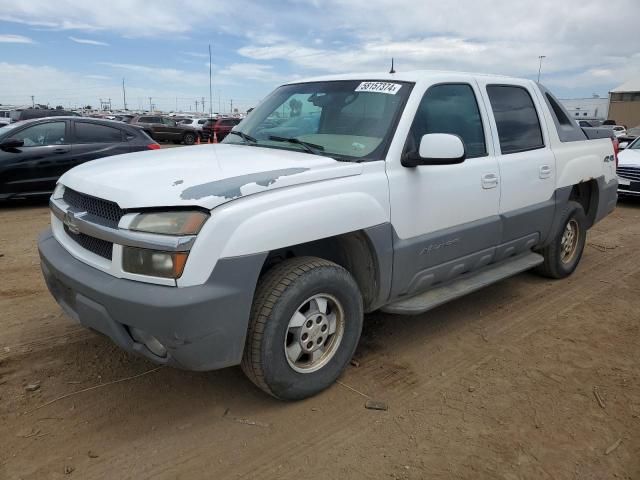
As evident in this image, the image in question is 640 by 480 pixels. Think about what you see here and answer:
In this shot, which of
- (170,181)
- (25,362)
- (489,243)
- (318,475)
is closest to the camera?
(318,475)

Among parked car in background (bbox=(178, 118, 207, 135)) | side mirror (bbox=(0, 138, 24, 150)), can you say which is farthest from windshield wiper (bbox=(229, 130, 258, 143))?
parked car in background (bbox=(178, 118, 207, 135))

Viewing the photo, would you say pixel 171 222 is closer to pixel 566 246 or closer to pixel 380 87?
pixel 380 87

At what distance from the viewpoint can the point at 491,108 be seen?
13.4 feet

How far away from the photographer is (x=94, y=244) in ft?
9.21

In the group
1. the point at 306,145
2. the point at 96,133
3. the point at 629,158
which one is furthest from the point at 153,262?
the point at 629,158

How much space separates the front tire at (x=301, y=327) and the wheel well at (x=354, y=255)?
0.16 m

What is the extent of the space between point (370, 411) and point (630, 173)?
9.40 metres

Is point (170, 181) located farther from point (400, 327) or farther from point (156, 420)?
point (400, 327)

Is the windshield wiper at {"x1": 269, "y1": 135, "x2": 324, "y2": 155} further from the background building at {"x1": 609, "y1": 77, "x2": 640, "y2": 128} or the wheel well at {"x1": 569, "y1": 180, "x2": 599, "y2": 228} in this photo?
the background building at {"x1": 609, "y1": 77, "x2": 640, "y2": 128}

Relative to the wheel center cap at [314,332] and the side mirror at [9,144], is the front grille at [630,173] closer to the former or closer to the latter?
the wheel center cap at [314,332]

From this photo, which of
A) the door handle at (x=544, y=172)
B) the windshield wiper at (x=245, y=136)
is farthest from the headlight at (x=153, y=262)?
the door handle at (x=544, y=172)

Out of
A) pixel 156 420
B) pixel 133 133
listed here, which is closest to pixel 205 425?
pixel 156 420

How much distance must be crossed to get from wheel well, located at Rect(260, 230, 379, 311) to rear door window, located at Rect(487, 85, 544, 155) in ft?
5.38

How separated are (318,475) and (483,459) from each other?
816mm
